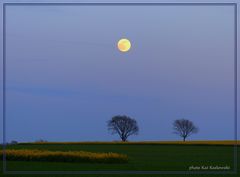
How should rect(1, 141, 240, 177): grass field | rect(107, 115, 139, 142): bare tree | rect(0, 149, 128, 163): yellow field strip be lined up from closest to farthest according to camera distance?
rect(1, 141, 240, 177): grass field, rect(0, 149, 128, 163): yellow field strip, rect(107, 115, 139, 142): bare tree

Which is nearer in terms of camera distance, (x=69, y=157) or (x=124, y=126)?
(x=69, y=157)

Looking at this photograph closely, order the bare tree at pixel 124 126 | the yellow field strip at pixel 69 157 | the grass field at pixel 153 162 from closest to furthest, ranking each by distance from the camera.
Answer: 1. the grass field at pixel 153 162
2. the yellow field strip at pixel 69 157
3. the bare tree at pixel 124 126

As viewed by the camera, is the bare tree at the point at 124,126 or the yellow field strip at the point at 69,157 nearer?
the yellow field strip at the point at 69,157

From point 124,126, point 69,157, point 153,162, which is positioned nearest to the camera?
point 153,162

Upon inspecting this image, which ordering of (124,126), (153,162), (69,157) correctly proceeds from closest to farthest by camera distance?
(153,162) < (69,157) < (124,126)

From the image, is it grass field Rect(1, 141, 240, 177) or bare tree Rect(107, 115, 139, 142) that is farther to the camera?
bare tree Rect(107, 115, 139, 142)

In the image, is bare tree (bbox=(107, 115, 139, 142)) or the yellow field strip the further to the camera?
bare tree (bbox=(107, 115, 139, 142))

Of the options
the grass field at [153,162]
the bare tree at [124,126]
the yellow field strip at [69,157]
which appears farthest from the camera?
the bare tree at [124,126]

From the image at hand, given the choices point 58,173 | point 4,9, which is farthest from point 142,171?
point 4,9

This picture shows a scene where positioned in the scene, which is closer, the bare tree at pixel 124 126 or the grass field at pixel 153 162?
the grass field at pixel 153 162

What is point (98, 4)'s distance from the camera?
92.2 ft

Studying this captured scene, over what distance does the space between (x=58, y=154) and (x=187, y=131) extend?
54.9 m

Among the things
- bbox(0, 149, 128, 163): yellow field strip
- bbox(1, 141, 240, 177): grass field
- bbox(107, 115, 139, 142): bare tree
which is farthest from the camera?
bbox(107, 115, 139, 142): bare tree

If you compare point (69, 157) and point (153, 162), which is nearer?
point (153, 162)
